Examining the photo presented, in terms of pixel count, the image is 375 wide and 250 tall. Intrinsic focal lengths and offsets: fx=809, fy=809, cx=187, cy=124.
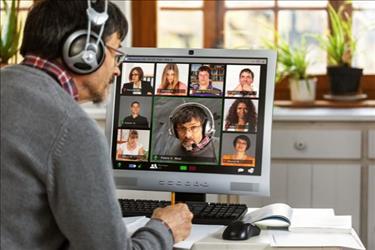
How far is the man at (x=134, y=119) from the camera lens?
2256mm

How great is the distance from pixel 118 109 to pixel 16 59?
1437 mm

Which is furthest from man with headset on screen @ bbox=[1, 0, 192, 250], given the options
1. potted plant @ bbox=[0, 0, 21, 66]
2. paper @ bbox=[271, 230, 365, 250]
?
potted plant @ bbox=[0, 0, 21, 66]

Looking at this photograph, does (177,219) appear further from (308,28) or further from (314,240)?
(308,28)

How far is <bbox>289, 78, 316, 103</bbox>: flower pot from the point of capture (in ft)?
11.7

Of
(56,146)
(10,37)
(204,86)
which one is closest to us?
(56,146)

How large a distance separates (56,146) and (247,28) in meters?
2.44

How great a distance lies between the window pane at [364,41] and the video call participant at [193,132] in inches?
65.1

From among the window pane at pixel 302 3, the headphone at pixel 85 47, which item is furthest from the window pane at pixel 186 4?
the headphone at pixel 85 47

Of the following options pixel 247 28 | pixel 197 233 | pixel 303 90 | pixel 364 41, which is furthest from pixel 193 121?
pixel 364 41

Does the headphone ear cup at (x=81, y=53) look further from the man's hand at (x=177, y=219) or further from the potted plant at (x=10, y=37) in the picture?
the potted plant at (x=10, y=37)

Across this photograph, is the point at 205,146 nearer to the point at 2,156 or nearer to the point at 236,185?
the point at 236,185

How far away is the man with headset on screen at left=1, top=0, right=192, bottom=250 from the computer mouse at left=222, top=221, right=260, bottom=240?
412 millimetres

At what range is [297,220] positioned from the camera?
6.97 feet

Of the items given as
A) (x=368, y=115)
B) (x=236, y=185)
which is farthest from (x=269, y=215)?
(x=368, y=115)
